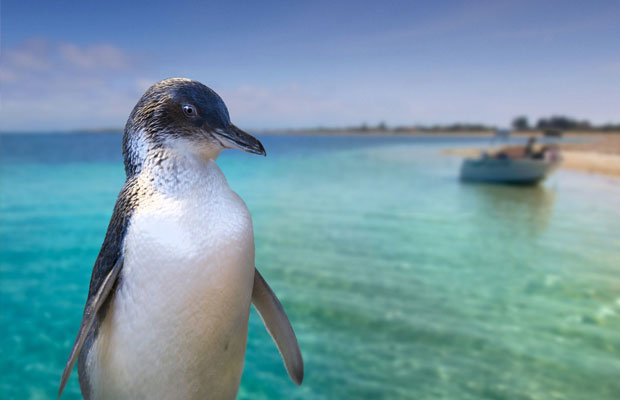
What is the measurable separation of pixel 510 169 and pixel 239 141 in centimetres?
1178

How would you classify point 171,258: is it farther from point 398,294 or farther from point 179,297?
point 398,294

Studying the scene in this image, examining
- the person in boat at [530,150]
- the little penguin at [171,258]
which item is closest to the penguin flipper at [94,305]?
the little penguin at [171,258]

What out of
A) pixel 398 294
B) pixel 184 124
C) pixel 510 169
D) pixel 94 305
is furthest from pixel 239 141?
pixel 510 169

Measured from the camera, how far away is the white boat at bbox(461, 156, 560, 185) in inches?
438

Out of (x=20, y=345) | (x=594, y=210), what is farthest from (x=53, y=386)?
(x=594, y=210)

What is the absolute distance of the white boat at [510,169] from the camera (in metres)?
11.1

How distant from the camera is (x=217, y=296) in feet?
3.01

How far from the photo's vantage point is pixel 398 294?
169 inches

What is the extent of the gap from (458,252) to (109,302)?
18.6 feet

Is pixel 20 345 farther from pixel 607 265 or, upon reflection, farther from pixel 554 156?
pixel 554 156

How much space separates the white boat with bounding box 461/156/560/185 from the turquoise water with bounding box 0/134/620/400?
1635mm

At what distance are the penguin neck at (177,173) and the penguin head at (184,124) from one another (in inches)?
0.6

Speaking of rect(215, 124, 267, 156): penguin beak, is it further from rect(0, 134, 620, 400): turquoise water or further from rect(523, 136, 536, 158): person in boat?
rect(523, 136, 536, 158): person in boat

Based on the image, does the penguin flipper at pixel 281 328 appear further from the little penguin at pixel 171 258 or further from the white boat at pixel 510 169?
the white boat at pixel 510 169
